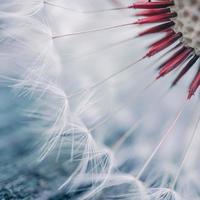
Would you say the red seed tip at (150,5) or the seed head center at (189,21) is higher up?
the red seed tip at (150,5)

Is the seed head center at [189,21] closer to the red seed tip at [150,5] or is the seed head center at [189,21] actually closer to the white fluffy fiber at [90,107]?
the red seed tip at [150,5]

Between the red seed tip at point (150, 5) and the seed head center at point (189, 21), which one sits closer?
the seed head center at point (189, 21)

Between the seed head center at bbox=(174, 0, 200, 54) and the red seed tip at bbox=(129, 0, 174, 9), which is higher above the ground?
the red seed tip at bbox=(129, 0, 174, 9)

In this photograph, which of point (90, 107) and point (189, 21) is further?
point (90, 107)

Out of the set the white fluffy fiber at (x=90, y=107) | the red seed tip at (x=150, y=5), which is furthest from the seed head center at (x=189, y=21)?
the white fluffy fiber at (x=90, y=107)

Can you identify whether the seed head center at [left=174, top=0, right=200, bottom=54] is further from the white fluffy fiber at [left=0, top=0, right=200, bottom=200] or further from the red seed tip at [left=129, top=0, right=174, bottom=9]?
the white fluffy fiber at [left=0, top=0, right=200, bottom=200]

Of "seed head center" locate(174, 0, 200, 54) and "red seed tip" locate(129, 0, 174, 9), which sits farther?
"red seed tip" locate(129, 0, 174, 9)

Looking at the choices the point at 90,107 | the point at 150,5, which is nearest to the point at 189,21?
the point at 150,5

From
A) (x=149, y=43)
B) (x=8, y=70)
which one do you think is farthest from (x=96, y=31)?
(x=8, y=70)

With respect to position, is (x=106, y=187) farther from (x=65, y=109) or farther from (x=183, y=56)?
(x=183, y=56)

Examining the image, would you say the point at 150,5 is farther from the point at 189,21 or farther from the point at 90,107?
the point at 90,107

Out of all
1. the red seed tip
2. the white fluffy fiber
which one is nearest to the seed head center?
the red seed tip
